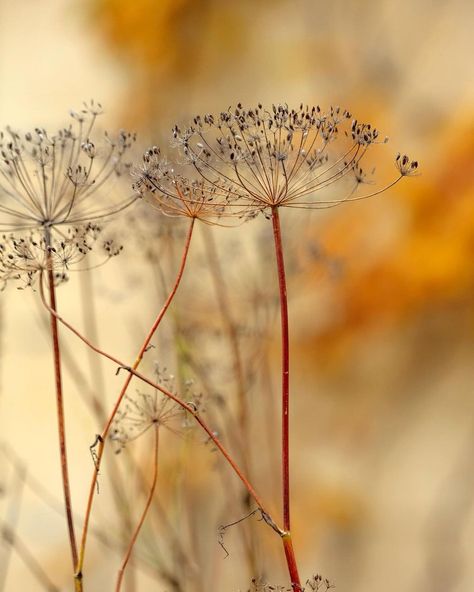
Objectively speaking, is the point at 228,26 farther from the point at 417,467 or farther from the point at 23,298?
the point at 417,467

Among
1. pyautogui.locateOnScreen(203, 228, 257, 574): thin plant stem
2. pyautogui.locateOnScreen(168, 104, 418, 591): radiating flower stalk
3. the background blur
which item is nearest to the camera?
pyautogui.locateOnScreen(168, 104, 418, 591): radiating flower stalk

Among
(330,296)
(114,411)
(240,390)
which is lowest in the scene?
(114,411)

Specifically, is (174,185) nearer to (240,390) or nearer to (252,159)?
(252,159)

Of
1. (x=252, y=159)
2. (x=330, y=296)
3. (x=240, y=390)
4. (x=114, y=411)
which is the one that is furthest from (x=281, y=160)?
(x=330, y=296)

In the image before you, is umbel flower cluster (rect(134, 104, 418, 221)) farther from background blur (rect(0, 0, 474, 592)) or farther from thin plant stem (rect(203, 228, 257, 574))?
background blur (rect(0, 0, 474, 592))

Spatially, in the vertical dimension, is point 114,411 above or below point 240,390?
below

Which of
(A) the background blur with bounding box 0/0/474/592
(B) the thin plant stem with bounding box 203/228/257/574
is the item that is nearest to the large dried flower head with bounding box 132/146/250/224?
(B) the thin plant stem with bounding box 203/228/257/574

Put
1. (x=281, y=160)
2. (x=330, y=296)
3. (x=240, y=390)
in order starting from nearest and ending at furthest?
(x=281, y=160) < (x=240, y=390) < (x=330, y=296)

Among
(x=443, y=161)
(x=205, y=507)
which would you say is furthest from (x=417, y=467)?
(x=443, y=161)
